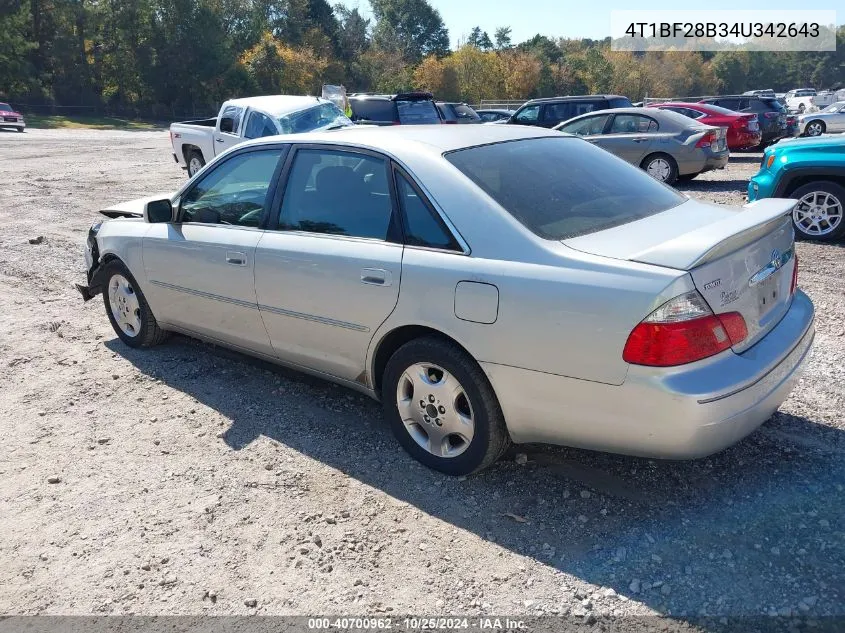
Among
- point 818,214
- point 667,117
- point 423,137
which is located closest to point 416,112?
point 667,117

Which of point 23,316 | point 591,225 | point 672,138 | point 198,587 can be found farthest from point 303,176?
point 672,138

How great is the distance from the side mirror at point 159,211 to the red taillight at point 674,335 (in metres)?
3.33

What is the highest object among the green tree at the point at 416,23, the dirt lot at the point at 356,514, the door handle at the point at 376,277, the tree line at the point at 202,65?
the green tree at the point at 416,23

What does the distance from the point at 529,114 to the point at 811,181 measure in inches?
401

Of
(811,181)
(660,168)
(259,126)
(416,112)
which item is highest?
(416,112)

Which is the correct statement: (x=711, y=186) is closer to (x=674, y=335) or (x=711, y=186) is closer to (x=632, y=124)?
(x=632, y=124)

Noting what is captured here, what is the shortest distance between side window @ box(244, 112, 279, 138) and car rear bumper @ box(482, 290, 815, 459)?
10.2 metres

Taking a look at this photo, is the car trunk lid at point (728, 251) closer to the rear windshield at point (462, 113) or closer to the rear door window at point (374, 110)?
the rear door window at point (374, 110)

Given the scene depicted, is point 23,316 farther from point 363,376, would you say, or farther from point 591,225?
point 591,225

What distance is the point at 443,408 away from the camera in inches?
134

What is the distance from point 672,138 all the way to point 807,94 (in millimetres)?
55869

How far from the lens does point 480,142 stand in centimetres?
375

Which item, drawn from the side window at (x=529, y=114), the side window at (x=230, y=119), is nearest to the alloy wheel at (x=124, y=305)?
the side window at (x=230, y=119)

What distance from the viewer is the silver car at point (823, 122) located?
21.8 metres
